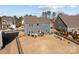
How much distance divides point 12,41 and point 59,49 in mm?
430

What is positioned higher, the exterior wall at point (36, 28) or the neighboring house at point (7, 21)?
the neighboring house at point (7, 21)

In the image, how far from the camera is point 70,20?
192cm

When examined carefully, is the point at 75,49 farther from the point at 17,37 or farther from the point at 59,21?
the point at 17,37

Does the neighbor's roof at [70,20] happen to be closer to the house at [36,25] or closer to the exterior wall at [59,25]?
the exterior wall at [59,25]

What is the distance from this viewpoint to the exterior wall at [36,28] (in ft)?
6.23

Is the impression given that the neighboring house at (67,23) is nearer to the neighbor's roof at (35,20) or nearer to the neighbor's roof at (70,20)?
the neighbor's roof at (70,20)

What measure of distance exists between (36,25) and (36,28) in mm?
27

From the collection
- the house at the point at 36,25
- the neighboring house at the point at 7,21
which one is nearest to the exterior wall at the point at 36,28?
the house at the point at 36,25

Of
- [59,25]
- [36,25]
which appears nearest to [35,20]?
[36,25]

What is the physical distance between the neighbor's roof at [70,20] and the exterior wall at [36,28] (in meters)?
0.16

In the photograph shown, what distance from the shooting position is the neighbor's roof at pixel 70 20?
190 centimetres

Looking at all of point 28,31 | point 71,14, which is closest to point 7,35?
point 28,31

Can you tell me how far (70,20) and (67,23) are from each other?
0.04 m

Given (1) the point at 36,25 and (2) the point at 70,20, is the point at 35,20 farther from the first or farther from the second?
(2) the point at 70,20
